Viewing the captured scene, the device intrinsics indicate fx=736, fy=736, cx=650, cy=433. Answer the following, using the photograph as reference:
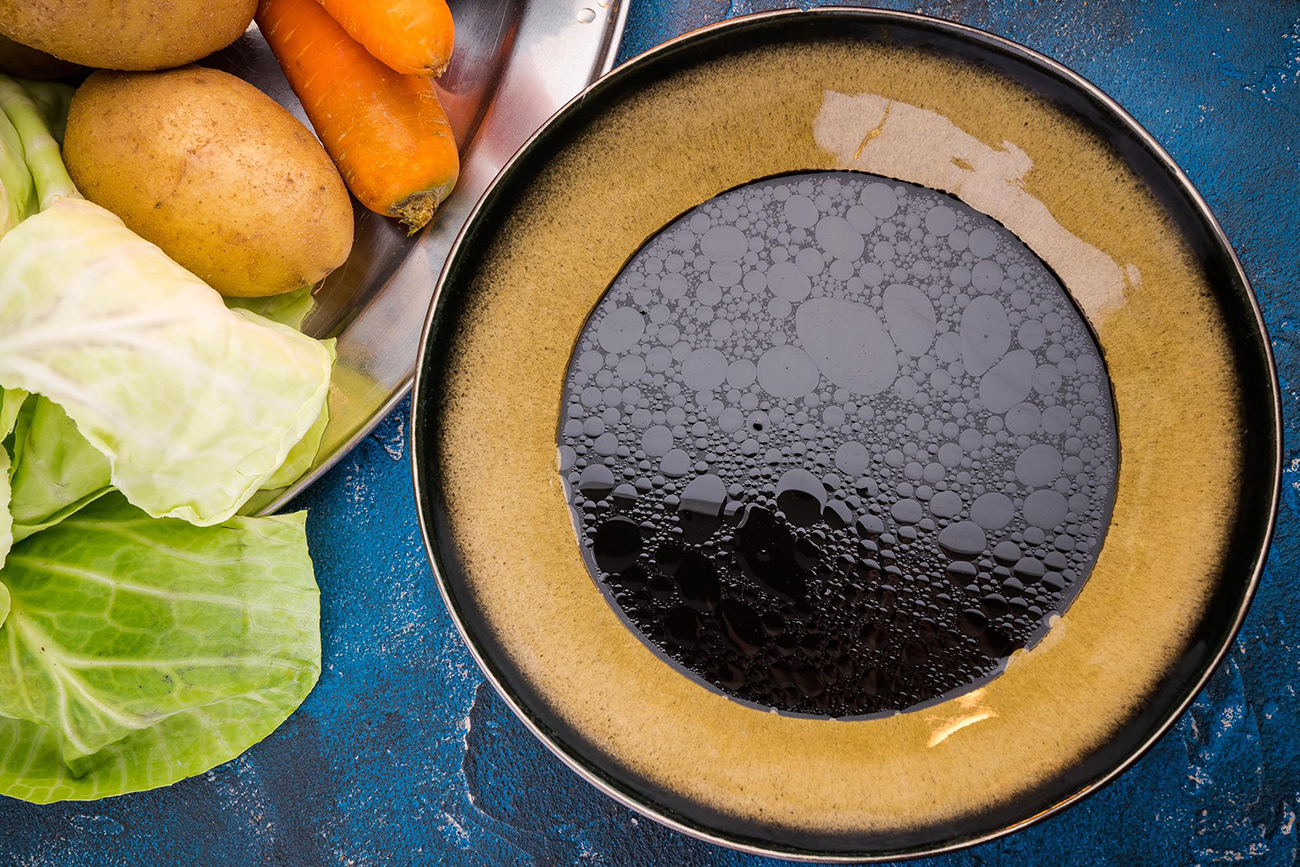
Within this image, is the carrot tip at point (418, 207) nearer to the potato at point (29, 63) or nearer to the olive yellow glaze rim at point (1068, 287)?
the olive yellow glaze rim at point (1068, 287)

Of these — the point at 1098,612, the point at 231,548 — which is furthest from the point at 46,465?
the point at 1098,612

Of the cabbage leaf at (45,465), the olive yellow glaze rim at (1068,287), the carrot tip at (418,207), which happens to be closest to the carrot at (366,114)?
the carrot tip at (418,207)

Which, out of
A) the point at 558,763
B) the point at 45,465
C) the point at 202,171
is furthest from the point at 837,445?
the point at 45,465

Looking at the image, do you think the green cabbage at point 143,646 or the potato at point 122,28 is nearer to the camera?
the potato at point 122,28

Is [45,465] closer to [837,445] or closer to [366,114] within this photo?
[366,114]

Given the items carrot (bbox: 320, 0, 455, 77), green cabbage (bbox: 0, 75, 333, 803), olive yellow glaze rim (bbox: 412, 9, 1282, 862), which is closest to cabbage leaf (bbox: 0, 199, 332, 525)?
green cabbage (bbox: 0, 75, 333, 803)

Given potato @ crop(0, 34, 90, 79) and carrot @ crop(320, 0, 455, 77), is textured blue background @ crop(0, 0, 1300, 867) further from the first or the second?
potato @ crop(0, 34, 90, 79)

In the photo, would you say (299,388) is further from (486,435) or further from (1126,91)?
(1126,91)
